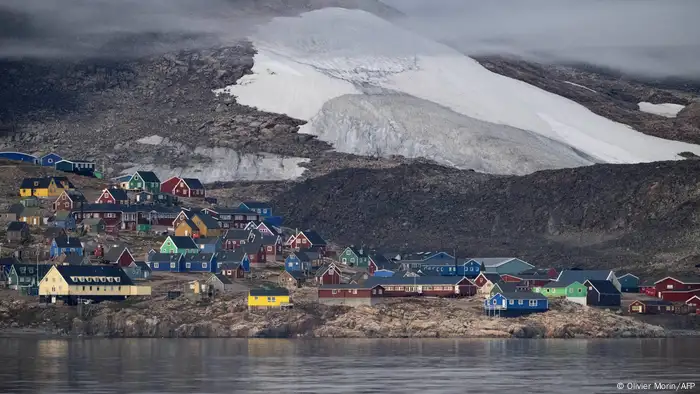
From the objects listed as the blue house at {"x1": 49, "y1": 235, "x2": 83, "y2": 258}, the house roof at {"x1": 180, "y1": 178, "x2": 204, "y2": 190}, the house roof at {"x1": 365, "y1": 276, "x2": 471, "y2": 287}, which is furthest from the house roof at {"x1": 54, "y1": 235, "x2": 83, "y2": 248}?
the house roof at {"x1": 180, "y1": 178, "x2": 204, "y2": 190}

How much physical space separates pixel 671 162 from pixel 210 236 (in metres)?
50.8

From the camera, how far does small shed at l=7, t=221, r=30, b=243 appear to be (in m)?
140

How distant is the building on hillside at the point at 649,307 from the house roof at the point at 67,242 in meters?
42.4

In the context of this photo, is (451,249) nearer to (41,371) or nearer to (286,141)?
(286,141)

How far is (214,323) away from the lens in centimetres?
11981

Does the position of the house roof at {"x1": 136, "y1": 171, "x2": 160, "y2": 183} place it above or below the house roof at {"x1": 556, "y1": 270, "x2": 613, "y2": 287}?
above

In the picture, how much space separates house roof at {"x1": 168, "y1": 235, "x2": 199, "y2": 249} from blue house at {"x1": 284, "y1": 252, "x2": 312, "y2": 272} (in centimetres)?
789

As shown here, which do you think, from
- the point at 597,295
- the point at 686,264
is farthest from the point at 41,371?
the point at 686,264

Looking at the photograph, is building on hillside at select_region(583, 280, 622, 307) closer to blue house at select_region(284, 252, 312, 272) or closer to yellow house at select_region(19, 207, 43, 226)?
blue house at select_region(284, 252, 312, 272)

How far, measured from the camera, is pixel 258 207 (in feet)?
530

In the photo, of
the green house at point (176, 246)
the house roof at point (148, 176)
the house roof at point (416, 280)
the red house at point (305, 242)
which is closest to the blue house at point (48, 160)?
the house roof at point (148, 176)

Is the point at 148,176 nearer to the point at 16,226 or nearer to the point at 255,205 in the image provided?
the point at 255,205

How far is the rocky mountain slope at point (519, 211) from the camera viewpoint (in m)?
158

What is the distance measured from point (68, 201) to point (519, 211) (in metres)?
43.9
